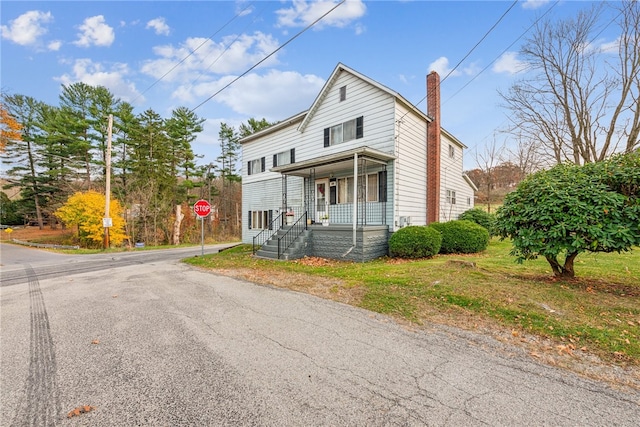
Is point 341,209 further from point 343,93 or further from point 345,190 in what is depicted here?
point 343,93

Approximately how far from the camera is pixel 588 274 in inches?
263

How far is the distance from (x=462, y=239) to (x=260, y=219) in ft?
38.1

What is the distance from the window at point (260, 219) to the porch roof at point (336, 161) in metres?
4.28

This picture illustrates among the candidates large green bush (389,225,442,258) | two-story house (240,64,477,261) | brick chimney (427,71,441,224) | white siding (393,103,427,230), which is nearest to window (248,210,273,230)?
two-story house (240,64,477,261)

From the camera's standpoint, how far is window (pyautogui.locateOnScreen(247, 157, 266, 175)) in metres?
17.8

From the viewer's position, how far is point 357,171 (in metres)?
10.8

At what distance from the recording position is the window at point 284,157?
51.3 ft

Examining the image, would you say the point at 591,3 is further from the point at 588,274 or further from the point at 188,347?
the point at 188,347

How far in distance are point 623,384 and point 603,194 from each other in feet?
12.8

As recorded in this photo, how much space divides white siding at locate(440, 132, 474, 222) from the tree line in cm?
2280

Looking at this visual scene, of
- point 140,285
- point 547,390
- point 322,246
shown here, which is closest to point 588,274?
point 547,390

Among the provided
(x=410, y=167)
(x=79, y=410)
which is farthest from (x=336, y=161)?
(x=79, y=410)

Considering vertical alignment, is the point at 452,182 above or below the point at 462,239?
above

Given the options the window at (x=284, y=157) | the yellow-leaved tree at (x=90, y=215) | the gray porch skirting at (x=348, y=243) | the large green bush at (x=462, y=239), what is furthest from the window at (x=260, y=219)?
the yellow-leaved tree at (x=90, y=215)
